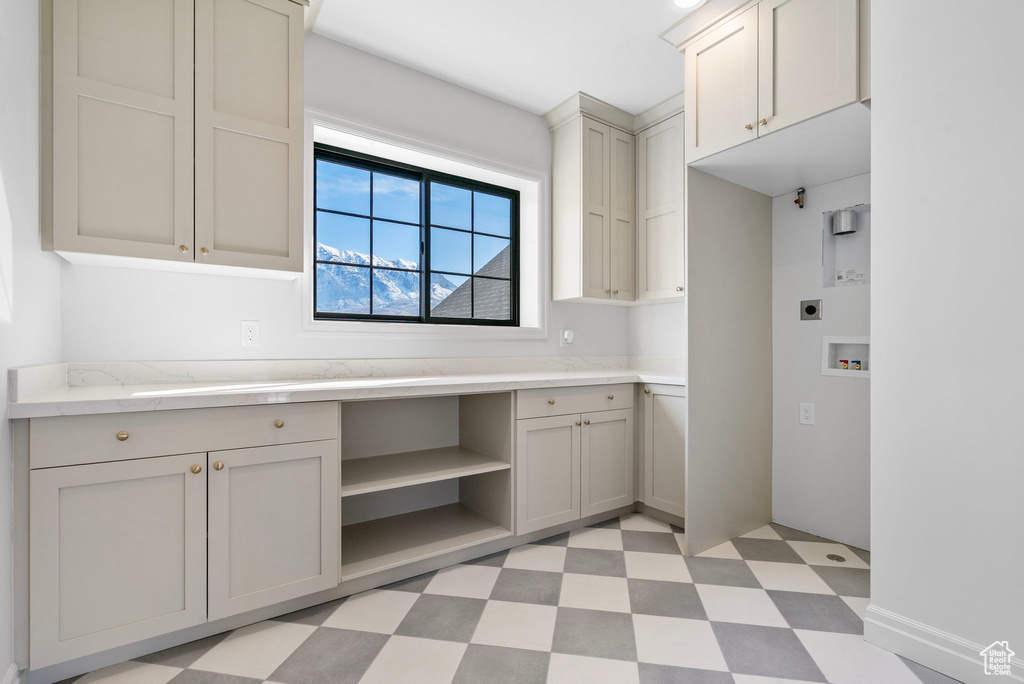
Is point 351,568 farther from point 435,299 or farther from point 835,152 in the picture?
point 835,152

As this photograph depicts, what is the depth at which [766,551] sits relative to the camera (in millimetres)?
2359

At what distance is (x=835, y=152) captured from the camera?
2.15 m

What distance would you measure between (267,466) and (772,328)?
261cm

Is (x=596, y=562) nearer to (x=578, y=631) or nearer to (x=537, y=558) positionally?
(x=537, y=558)

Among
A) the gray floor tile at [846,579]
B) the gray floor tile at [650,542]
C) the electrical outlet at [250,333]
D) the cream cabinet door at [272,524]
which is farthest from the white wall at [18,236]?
the gray floor tile at [846,579]

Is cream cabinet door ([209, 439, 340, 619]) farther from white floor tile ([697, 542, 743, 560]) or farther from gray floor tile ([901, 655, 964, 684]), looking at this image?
gray floor tile ([901, 655, 964, 684])

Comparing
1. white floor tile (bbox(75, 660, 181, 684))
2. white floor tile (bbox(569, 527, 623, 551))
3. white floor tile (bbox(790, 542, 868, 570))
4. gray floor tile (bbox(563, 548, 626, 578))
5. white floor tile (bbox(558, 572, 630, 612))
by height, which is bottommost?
white floor tile (bbox(569, 527, 623, 551))

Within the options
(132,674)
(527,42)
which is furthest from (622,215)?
(132,674)

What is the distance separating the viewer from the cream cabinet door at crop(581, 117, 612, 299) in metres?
2.96

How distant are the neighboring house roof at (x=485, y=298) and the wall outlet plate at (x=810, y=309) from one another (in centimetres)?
169

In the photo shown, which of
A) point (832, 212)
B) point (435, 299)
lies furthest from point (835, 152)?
point (435, 299)

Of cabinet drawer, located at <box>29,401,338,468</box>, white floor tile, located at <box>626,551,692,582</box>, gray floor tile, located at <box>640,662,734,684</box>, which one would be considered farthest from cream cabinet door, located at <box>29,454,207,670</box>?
white floor tile, located at <box>626,551,692,582</box>

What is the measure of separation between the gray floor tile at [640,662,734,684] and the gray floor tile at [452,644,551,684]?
1.01 feet

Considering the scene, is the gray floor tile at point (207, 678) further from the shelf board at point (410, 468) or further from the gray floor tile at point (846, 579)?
the gray floor tile at point (846, 579)
